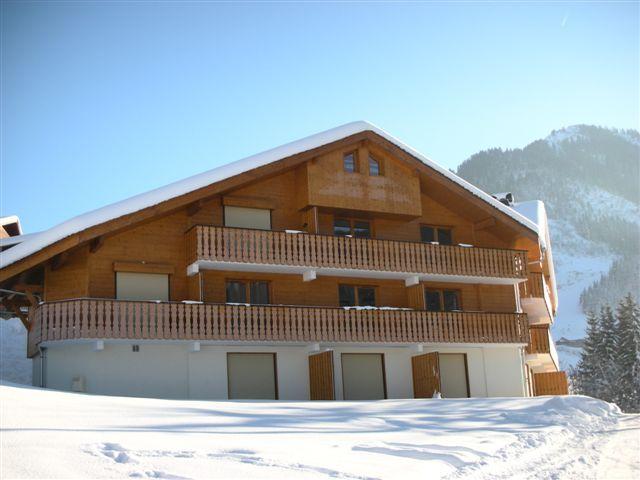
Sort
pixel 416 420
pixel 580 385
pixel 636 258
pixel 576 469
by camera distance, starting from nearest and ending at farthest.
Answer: pixel 576 469
pixel 416 420
pixel 580 385
pixel 636 258

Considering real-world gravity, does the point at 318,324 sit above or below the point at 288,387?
above

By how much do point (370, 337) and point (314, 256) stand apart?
3.10m

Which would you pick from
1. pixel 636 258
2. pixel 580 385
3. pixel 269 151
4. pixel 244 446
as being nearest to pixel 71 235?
pixel 269 151

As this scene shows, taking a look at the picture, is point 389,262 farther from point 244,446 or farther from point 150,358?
point 244,446

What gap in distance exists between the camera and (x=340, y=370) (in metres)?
26.5

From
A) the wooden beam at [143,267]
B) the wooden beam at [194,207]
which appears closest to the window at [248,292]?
the wooden beam at [143,267]

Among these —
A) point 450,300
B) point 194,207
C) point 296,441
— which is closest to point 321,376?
point 194,207

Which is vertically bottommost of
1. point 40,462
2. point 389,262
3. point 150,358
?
point 40,462

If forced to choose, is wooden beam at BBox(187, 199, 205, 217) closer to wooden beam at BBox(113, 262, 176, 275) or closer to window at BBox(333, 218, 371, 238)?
wooden beam at BBox(113, 262, 176, 275)

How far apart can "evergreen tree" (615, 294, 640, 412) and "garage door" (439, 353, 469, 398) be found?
1309 inches

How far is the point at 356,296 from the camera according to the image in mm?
27719

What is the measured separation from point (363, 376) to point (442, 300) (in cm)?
444

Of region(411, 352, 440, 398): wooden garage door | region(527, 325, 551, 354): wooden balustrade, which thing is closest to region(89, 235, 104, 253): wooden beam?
region(411, 352, 440, 398): wooden garage door

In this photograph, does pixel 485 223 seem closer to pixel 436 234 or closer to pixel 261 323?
pixel 436 234
